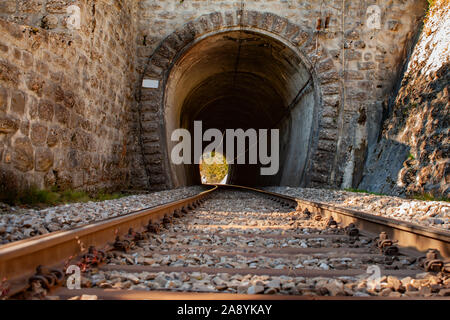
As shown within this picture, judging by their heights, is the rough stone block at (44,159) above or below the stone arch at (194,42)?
below

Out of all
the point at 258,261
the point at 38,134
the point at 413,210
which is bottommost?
the point at 258,261

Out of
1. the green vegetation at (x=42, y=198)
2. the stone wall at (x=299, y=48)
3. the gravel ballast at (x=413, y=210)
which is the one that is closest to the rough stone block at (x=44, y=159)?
the green vegetation at (x=42, y=198)

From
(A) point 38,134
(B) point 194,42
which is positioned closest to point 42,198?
(A) point 38,134

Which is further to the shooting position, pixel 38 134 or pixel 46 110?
pixel 46 110

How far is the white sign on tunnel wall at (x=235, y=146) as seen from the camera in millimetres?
13275

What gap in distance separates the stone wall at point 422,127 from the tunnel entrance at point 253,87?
2064mm

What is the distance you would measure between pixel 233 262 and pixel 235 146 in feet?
76.5

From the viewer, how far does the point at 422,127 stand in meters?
7.45

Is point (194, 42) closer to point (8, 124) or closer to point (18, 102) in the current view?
point (18, 102)

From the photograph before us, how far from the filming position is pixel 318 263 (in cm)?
250

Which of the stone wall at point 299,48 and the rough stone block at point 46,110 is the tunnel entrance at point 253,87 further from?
the rough stone block at point 46,110

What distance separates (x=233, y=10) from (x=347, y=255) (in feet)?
29.6

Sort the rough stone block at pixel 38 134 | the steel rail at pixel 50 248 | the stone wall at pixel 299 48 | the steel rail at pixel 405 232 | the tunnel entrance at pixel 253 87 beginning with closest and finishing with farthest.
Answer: the steel rail at pixel 50 248, the steel rail at pixel 405 232, the rough stone block at pixel 38 134, the stone wall at pixel 299 48, the tunnel entrance at pixel 253 87

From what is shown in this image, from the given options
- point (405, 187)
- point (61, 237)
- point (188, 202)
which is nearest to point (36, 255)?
point (61, 237)
